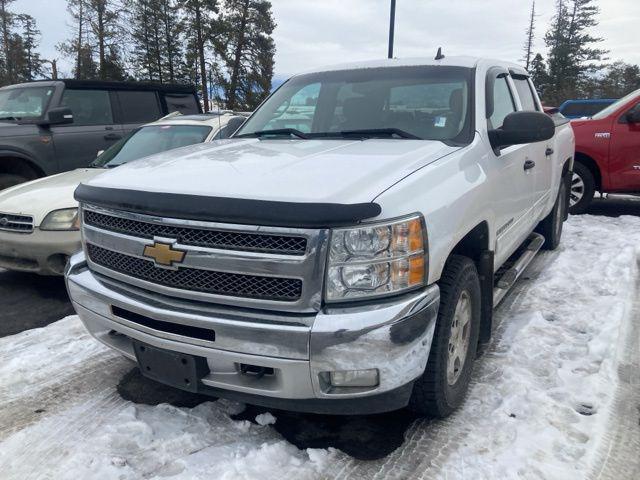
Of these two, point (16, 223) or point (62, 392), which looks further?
point (16, 223)

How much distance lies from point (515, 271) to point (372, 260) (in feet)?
7.45

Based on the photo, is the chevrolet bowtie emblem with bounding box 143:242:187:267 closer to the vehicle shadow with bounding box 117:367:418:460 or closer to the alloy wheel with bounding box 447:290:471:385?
the vehicle shadow with bounding box 117:367:418:460

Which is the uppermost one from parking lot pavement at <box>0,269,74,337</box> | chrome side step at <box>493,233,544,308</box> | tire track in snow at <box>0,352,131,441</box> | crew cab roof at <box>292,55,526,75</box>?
crew cab roof at <box>292,55,526,75</box>

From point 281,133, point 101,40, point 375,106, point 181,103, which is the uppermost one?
point 101,40

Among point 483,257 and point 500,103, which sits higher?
point 500,103

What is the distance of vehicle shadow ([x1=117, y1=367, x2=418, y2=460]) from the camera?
251 cm

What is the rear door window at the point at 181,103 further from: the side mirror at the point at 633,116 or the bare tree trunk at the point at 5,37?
the bare tree trunk at the point at 5,37

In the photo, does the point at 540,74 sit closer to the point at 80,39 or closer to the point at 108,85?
the point at 80,39

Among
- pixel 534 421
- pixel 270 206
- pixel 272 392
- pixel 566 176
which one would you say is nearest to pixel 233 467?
pixel 272 392

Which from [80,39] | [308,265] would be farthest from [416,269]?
[80,39]

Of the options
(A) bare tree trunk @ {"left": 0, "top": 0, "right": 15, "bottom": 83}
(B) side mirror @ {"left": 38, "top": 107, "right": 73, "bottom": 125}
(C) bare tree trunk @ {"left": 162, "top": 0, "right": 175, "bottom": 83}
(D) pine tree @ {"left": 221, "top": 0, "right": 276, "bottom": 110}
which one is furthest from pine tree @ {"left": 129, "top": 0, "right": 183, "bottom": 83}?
(B) side mirror @ {"left": 38, "top": 107, "right": 73, "bottom": 125}

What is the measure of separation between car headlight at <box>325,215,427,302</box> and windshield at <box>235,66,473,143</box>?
1.15 m

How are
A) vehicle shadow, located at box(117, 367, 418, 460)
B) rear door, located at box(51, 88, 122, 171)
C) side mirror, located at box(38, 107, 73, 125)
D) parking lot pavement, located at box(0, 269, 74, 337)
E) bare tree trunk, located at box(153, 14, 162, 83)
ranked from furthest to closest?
bare tree trunk, located at box(153, 14, 162, 83) → rear door, located at box(51, 88, 122, 171) → side mirror, located at box(38, 107, 73, 125) → parking lot pavement, located at box(0, 269, 74, 337) → vehicle shadow, located at box(117, 367, 418, 460)

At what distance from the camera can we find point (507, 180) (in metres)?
3.30
